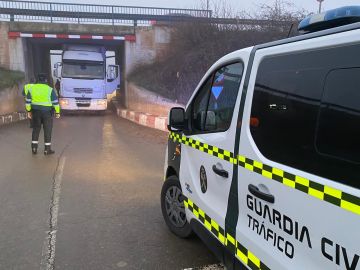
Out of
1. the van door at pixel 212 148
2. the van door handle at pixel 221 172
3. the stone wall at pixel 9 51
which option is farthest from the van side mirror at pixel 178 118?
the stone wall at pixel 9 51

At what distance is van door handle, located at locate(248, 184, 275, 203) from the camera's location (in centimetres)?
229

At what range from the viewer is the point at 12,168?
7648 millimetres

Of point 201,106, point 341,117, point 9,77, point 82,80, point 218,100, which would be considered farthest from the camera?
point 9,77

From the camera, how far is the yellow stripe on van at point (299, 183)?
1.74m

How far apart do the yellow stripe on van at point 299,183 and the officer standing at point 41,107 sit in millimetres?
7039

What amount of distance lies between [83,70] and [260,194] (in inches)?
744

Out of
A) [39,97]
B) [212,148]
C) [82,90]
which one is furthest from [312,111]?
[82,90]

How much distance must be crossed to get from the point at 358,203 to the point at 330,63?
708 millimetres

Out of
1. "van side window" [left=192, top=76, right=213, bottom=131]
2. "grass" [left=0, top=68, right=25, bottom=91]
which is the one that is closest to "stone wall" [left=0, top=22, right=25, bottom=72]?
"grass" [left=0, top=68, right=25, bottom=91]

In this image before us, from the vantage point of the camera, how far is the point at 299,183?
2053 millimetres

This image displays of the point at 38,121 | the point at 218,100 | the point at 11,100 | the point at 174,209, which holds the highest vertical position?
the point at 218,100

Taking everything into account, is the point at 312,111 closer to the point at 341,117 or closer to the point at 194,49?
the point at 341,117

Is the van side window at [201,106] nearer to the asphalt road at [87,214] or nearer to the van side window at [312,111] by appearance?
the van side window at [312,111]

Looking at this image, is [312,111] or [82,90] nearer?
[312,111]
